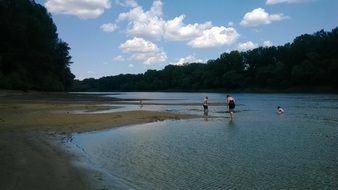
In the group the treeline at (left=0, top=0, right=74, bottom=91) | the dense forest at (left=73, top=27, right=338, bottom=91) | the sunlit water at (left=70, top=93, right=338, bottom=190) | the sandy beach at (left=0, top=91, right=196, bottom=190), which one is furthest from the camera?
the dense forest at (left=73, top=27, right=338, bottom=91)

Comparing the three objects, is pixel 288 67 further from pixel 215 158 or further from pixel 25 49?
pixel 215 158

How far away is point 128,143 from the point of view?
20.9 meters

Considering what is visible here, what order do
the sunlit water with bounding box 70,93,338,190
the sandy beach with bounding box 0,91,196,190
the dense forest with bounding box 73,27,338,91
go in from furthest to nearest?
the dense forest with bounding box 73,27,338,91 < the sunlit water with bounding box 70,93,338,190 < the sandy beach with bounding box 0,91,196,190

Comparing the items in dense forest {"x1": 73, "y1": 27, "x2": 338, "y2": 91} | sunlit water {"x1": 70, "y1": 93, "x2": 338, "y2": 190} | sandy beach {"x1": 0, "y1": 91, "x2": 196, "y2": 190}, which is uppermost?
dense forest {"x1": 73, "y1": 27, "x2": 338, "y2": 91}

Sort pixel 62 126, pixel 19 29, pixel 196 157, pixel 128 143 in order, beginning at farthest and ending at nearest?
1. pixel 19 29
2. pixel 62 126
3. pixel 128 143
4. pixel 196 157

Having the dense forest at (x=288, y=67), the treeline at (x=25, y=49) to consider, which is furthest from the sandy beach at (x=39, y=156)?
the dense forest at (x=288, y=67)

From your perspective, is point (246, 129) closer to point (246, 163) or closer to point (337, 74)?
point (246, 163)

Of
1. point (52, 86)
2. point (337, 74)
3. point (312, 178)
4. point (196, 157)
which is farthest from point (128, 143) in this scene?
point (337, 74)

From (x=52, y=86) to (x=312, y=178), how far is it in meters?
103

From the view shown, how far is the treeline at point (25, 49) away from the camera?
9344 centimetres

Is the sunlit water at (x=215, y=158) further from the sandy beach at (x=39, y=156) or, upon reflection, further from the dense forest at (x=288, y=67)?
the dense forest at (x=288, y=67)

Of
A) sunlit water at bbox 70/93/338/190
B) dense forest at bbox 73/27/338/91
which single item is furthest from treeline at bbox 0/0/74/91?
dense forest at bbox 73/27/338/91

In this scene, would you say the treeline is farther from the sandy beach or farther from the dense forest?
the dense forest

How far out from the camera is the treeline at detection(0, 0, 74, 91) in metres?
93.4
